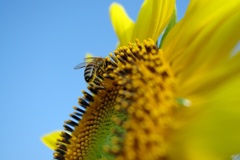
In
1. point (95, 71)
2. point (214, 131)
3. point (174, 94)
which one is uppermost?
point (95, 71)

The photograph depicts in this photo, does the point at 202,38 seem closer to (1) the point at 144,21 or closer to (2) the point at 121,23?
(1) the point at 144,21

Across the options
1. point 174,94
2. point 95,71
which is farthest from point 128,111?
point 95,71

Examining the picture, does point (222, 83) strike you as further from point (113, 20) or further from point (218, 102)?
point (113, 20)

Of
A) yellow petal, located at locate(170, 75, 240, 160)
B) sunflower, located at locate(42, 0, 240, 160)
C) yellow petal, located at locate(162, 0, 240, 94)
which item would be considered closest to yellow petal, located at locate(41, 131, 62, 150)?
sunflower, located at locate(42, 0, 240, 160)

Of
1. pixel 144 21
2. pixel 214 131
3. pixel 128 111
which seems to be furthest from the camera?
pixel 144 21

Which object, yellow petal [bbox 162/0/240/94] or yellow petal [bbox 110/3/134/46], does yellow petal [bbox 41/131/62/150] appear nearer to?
yellow petal [bbox 110/3/134/46]

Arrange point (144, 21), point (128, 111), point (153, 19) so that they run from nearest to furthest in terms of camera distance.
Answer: point (128, 111), point (153, 19), point (144, 21)

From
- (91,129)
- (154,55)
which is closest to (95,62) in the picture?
(91,129)
